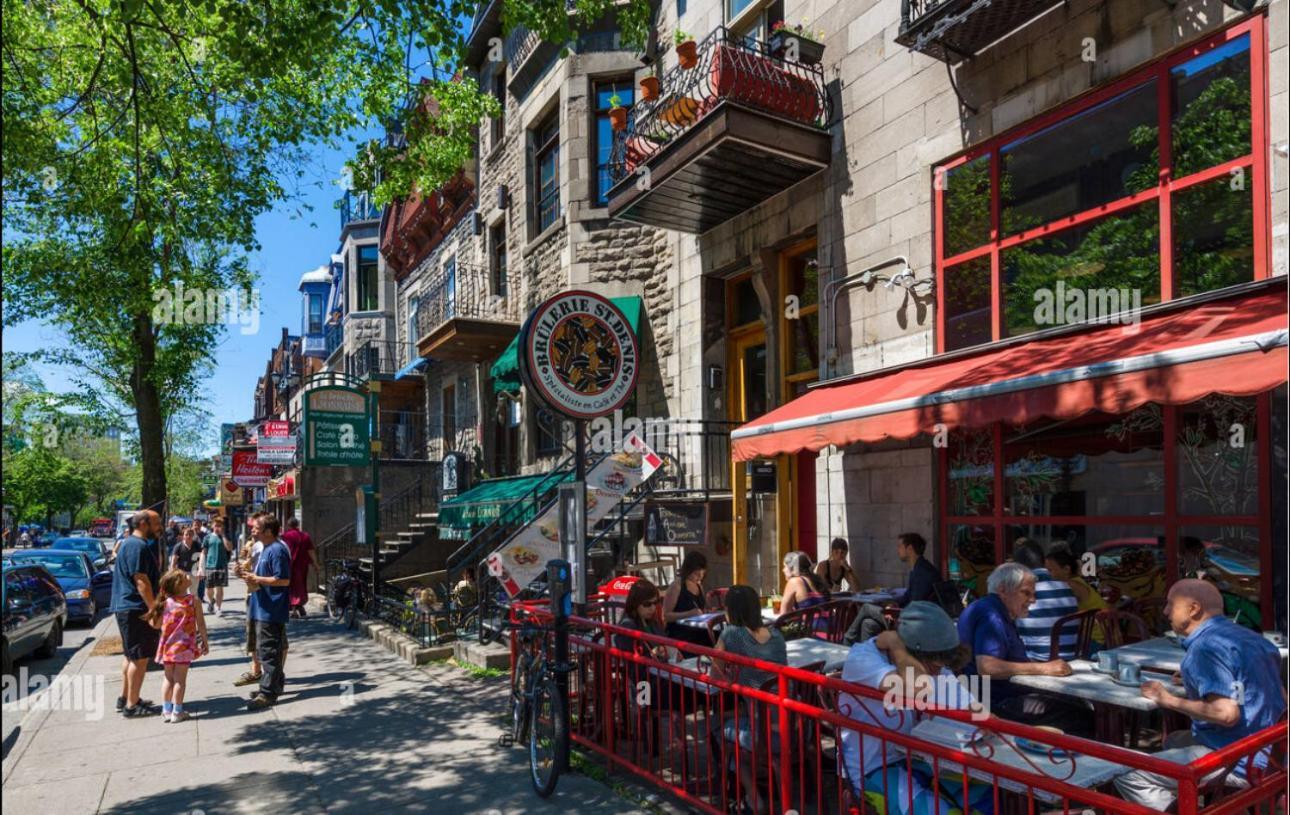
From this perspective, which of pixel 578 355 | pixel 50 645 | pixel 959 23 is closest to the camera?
pixel 578 355

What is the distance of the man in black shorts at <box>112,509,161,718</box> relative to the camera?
7.93m

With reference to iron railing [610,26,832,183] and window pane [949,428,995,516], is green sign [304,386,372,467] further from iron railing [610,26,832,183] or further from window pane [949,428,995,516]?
window pane [949,428,995,516]

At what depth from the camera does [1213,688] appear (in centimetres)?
378

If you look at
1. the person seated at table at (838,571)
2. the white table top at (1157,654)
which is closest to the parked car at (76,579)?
the person seated at table at (838,571)

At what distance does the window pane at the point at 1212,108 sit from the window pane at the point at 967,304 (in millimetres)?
1914

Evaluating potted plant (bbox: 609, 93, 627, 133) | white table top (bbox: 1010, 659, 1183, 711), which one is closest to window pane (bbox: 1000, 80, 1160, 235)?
white table top (bbox: 1010, 659, 1183, 711)

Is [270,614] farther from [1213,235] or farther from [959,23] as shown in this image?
[1213,235]

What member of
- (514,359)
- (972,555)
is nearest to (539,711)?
(972,555)

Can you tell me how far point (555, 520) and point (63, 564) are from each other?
13.4 meters

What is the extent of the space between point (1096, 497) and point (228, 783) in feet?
23.5

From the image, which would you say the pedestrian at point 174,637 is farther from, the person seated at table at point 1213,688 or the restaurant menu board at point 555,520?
the person seated at table at point 1213,688

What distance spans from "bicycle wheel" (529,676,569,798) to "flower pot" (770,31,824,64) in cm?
767

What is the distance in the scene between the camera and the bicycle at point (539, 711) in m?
5.47

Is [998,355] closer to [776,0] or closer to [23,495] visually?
[776,0]
